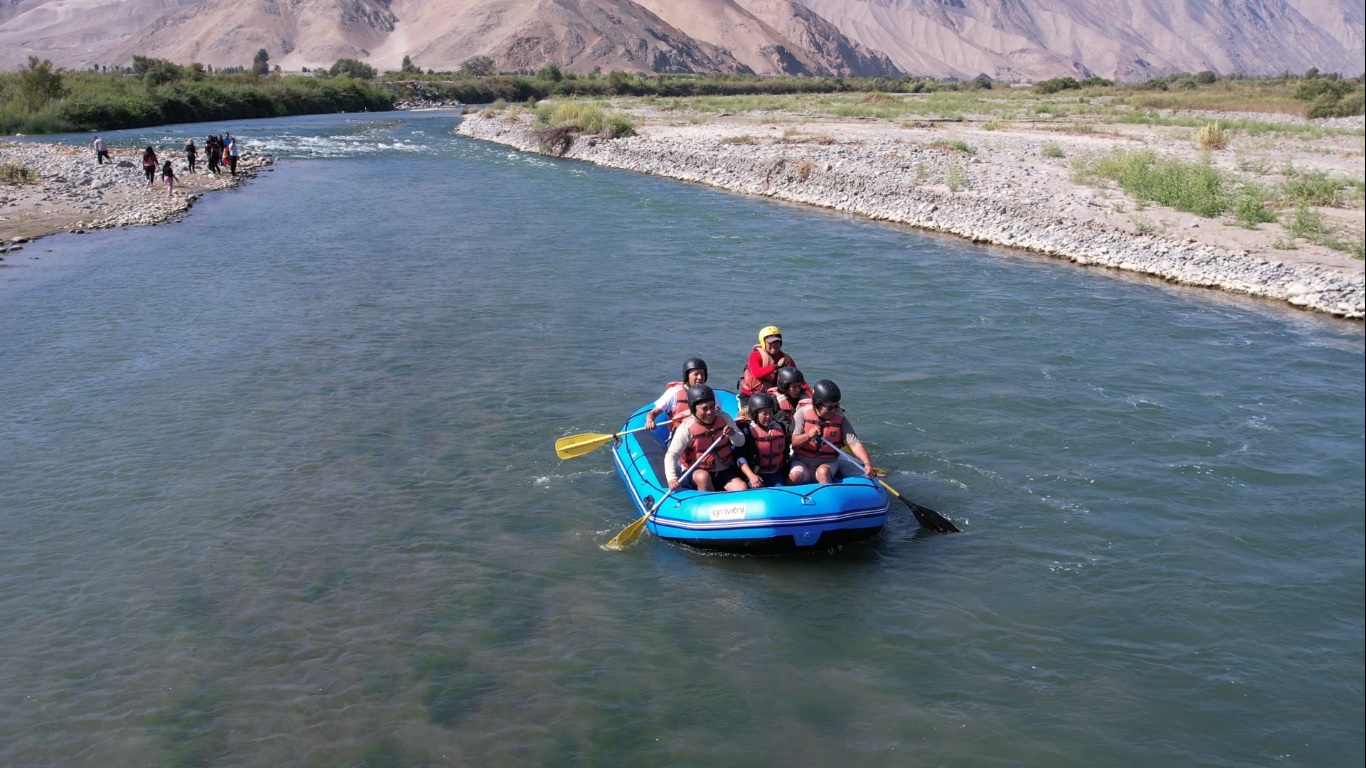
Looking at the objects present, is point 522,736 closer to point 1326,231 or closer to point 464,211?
point 1326,231

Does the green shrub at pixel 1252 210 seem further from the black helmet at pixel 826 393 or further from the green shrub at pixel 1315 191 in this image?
the black helmet at pixel 826 393

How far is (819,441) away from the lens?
8523 millimetres

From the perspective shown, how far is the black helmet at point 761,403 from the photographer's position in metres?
8.30

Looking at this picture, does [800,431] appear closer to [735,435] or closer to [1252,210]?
[735,435]

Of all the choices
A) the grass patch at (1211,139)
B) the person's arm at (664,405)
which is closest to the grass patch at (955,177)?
the grass patch at (1211,139)

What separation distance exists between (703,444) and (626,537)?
3.34 ft

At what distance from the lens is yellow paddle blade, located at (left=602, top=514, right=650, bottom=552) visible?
8344 millimetres

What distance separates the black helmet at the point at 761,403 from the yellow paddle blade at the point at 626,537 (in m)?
1.27

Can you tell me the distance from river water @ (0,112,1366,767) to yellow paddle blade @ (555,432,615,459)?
0.32m

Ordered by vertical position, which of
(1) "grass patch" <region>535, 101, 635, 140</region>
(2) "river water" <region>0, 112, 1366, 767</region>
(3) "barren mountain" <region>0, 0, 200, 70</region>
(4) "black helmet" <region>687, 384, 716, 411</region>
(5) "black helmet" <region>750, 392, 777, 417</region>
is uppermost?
(3) "barren mountain" <region>0, 0, 200, 70</region>

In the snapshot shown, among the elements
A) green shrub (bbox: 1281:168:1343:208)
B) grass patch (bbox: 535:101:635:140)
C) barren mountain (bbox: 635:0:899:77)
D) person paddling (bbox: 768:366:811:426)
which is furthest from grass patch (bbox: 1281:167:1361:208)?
barren mountain (bbox: 635:0:899:77)

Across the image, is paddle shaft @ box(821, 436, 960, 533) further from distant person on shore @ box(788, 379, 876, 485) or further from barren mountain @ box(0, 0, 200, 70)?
barren mountain @ box(0, 0, 200, 70)

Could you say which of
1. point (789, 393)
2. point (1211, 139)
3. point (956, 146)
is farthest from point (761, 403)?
point (1211, 139)

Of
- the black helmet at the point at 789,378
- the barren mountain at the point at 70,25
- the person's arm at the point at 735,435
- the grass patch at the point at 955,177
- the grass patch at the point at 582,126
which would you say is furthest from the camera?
the barren mountain at the point at 70,25
